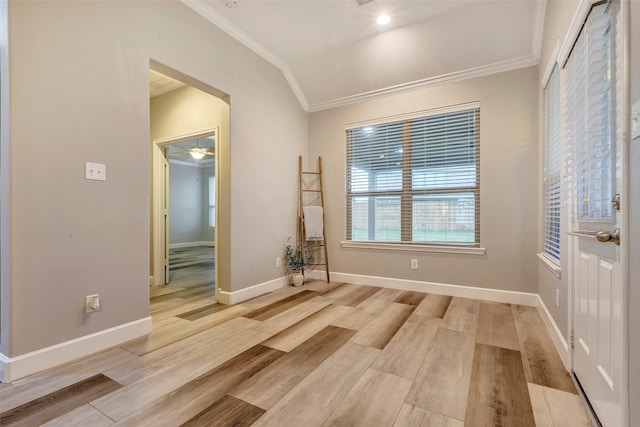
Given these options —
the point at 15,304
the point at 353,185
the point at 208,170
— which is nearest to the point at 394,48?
the point at 353,185

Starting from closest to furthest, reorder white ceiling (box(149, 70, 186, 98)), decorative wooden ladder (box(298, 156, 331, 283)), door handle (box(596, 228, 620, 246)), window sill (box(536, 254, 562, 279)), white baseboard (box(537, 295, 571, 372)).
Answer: door handle (box(596, 228, 620, 246)), white baseboard (box(537, 295, 571, 372)), window sill (box(536, 254, 562, 279)), white ceiling (box(149, 70, 186, 98)), decorative wooden ladder (box(298, 156, 331, 283))

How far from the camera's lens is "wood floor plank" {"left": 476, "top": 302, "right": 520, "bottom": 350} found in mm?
2160

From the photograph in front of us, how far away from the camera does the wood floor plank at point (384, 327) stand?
85.8 inches

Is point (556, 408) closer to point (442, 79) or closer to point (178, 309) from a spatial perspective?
point (178, 309)

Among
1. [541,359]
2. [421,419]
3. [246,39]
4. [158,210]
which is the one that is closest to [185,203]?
[158,210]

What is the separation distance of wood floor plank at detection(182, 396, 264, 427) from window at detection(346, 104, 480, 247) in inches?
106

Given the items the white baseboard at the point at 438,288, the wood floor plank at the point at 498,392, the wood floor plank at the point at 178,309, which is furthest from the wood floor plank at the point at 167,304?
the wood floor plank at the point at 498,392

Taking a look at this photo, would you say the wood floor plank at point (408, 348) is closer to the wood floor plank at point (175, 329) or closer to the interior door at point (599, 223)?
the interior door at point (599, 223)

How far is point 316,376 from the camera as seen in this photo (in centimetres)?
171

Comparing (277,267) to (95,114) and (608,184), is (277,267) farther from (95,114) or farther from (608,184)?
(608,184)

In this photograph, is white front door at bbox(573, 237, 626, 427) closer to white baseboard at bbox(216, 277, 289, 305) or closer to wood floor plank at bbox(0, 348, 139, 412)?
wood floor plank at bbox(0, 348, 139, 412)

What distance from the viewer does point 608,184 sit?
128 centimetres

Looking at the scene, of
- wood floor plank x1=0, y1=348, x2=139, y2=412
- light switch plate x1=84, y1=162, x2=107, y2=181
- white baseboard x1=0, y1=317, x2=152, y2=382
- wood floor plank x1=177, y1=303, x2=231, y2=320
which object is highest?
light switch plate x1=84, y1=162, x2=107, y2=181

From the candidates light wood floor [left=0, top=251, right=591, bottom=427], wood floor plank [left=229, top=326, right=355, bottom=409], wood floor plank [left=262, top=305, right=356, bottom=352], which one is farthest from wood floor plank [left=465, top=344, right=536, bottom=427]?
wood floor plank [left=262, top=305, right=356, bottom=352]
